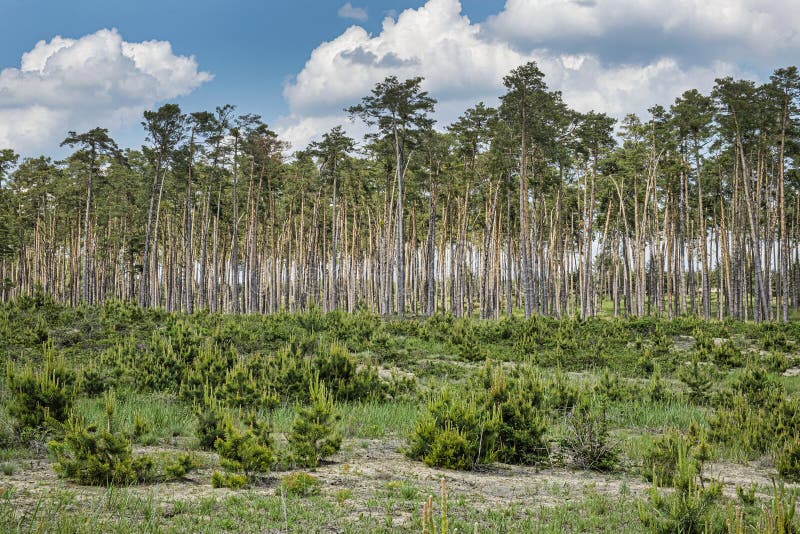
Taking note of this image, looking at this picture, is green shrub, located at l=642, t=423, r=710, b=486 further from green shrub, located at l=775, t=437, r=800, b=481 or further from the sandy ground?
green shrub, located at l=775, t=437, r=800, b=481

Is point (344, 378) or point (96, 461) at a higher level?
point (96, 461)

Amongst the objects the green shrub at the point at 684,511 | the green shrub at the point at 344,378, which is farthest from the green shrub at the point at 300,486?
the green shrub at the point at 344,378

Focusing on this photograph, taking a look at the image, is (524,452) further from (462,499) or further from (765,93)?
(765,93)

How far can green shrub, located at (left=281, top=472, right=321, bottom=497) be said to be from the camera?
17.3 ft

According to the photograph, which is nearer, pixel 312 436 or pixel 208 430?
pixel 312 436

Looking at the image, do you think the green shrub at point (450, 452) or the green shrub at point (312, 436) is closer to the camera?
the green shrub at point (312, 436)

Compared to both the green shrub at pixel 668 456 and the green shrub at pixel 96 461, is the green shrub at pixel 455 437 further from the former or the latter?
the green shrub at pixel 96 461

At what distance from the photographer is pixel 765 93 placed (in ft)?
90.2

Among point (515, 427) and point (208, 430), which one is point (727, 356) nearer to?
point (515, 427)

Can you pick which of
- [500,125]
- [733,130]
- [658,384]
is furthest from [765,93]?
[658,384]

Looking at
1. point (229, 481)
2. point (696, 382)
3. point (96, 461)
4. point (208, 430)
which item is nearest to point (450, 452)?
point (229, 481)

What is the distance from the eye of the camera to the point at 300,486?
5348 millimetres

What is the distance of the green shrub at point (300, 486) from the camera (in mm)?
5258

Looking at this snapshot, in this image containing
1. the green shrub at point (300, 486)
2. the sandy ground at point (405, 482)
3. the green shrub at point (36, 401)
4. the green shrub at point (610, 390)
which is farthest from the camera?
the green shrub at point (610, 390)
